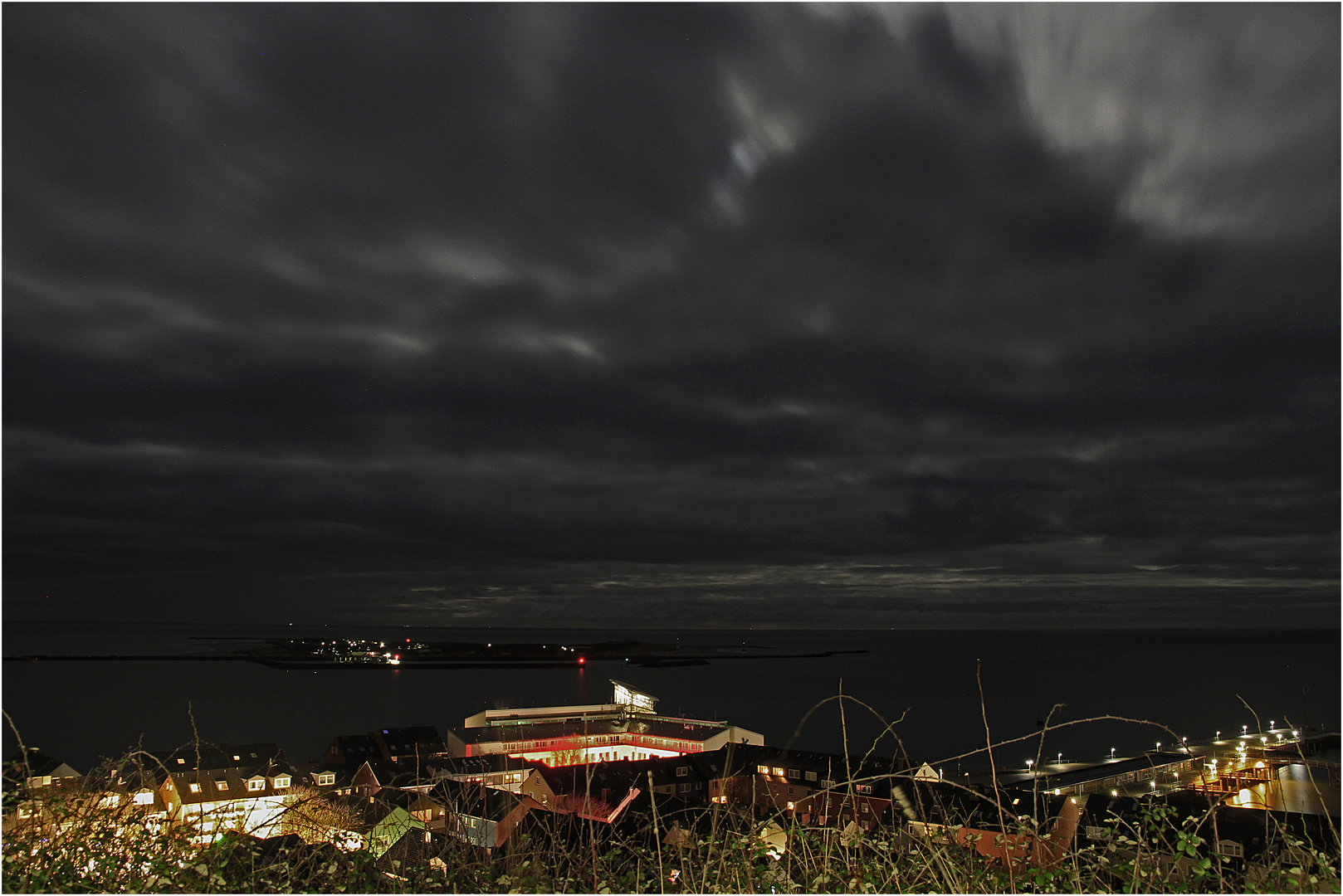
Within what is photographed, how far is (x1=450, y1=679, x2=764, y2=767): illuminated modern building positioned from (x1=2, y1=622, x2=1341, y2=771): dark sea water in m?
6.29

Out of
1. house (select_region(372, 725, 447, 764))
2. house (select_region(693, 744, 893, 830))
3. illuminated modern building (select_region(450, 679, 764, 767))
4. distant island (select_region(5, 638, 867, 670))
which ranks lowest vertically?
distant island (select_region(5, 638, 867, 670))

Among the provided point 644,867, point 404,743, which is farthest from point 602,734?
point 644,867

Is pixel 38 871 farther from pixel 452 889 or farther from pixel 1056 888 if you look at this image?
pixel 1056 888

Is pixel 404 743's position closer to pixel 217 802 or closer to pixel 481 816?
pixel 481 816

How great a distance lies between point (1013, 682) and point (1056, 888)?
85386 mm

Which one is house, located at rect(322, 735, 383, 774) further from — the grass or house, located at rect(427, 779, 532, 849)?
the grass

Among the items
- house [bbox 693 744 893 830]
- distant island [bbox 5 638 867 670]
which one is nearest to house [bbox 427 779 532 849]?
house [bbox 693 744 893 830]

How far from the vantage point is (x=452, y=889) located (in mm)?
3221

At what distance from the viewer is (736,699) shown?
63062mm

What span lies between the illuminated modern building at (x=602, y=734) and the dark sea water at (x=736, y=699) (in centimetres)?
629

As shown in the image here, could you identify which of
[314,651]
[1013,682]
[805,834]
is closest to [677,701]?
[1013,682]

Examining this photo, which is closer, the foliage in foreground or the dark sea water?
the foliage in foreground

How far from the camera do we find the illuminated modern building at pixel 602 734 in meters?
29.5

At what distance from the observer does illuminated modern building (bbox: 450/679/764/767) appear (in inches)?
1163
